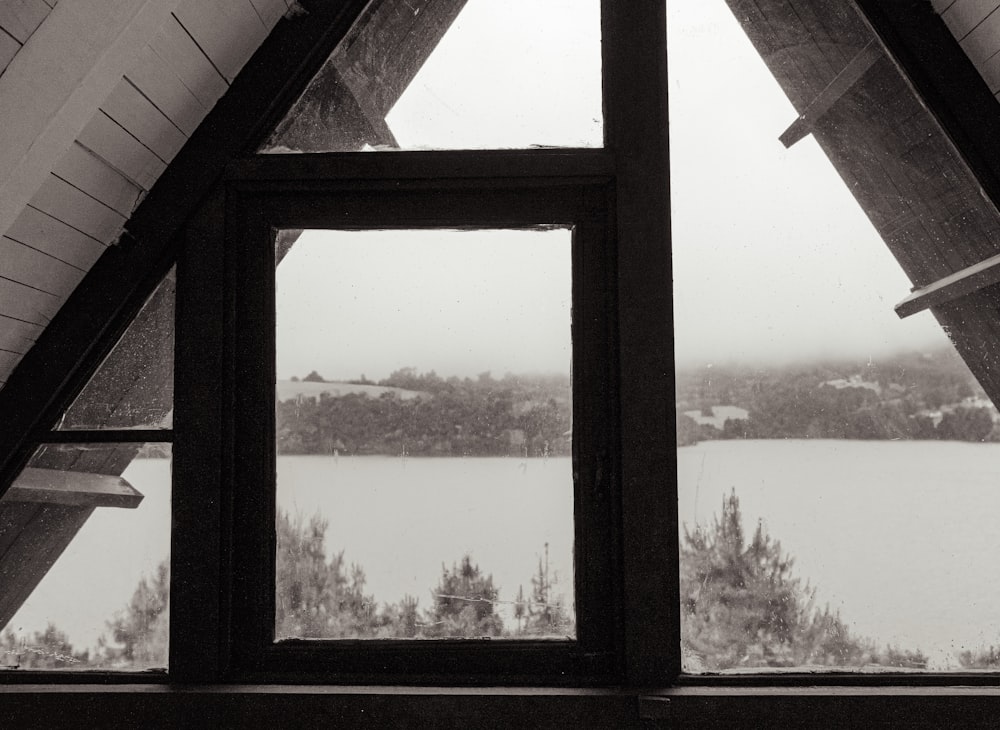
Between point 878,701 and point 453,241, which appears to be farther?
point 453,241

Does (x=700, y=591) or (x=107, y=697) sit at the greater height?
(x=700, y=591)

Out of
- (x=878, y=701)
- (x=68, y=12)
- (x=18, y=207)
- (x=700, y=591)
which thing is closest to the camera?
(x=68, y=12)

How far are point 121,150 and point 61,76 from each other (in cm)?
35

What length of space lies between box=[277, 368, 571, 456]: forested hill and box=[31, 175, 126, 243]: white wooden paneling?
20.5 inches

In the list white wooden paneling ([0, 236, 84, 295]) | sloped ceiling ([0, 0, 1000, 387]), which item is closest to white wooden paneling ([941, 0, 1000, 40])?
sloped ceiling ([0, 0, 1000, 387])

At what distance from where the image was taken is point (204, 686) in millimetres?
1822

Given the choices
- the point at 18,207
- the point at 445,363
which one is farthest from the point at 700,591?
the point at 18,207

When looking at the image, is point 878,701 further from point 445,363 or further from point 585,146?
point 585,146

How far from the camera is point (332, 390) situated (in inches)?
76.6

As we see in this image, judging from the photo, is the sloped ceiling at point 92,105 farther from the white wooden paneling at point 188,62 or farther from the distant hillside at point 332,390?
the distant hillside at point 332,390

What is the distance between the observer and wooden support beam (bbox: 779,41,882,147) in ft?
6.37

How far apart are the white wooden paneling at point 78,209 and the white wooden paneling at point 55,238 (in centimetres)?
1

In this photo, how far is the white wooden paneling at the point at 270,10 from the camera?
1.87m

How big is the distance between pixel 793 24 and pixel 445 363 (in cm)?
112
